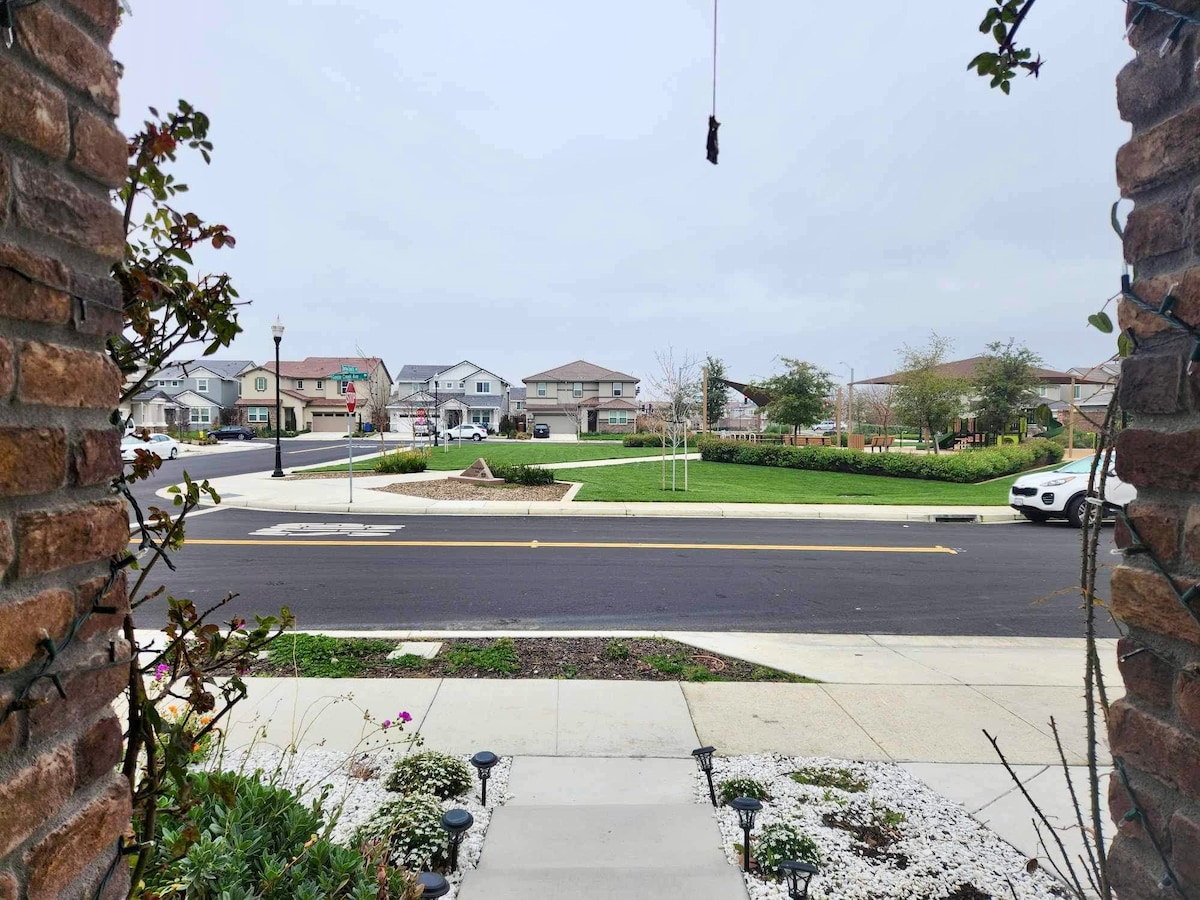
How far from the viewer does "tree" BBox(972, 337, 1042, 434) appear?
35.4m

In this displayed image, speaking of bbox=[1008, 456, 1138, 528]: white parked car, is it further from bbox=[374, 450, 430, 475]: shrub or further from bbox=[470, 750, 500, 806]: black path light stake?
bbox=[374, 450, 430, 475]: shrub

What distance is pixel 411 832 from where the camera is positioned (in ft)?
9.81

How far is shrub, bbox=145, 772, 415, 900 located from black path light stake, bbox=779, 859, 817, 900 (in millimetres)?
1386

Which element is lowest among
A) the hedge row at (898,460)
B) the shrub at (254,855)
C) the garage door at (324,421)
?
the shrub at (254,855)

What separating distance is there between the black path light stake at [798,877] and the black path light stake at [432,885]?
123 cm

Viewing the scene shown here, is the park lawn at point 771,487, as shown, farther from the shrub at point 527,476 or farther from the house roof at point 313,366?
the house roof at point 313,366

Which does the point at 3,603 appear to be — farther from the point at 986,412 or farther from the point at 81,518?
the point at 986,412

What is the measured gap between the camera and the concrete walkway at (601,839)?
8.61ft

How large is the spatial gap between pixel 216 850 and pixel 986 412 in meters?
40.3

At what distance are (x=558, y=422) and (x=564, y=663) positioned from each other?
212ft

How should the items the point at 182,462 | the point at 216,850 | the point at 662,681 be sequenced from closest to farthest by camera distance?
1. the point at 216,850
2. the point at 662,681
3. the point at 182,462

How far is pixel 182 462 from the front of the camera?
1191 inches

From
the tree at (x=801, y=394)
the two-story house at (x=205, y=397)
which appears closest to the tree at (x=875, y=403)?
the tree at (x=801, y=394)

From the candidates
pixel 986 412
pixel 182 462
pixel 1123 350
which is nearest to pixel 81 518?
pixel 1123 350
